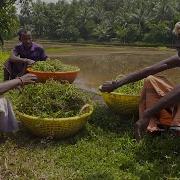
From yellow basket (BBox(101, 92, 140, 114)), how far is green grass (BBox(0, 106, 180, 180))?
262 mm

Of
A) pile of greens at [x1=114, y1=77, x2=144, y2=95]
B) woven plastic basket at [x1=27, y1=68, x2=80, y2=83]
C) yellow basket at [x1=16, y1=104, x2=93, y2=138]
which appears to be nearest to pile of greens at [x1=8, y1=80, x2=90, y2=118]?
yellow basket at [x1=16, y1=104, x2=93, y2=138]

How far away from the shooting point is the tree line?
48.2 metres

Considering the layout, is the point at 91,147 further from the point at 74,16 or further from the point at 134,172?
the point at 74,16

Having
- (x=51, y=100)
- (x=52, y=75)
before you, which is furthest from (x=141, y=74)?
(x=52, y=75)

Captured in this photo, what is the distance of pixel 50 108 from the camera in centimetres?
423

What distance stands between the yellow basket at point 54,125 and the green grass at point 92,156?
0.09 meters

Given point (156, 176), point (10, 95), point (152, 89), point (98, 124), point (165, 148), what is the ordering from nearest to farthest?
point (156, 176)
point (165, 148)
point (152, 89)
point (98, 124)
point (10, 95)

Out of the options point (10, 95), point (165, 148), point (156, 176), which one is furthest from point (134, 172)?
point (10, 95)

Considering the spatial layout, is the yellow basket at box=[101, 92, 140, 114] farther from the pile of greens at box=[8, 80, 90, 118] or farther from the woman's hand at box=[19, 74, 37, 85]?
the woman's hand at box=[19, 74, 37, 85]

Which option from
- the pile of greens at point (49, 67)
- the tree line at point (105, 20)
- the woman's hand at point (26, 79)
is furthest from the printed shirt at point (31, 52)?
the tree line at point (105, 20)

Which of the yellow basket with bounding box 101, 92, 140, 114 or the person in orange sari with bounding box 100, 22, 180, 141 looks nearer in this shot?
the person in orange sari with bounding box 100, 22, 180, 141

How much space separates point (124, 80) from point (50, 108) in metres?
0.84

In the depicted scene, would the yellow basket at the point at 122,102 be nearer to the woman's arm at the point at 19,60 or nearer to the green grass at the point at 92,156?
the green grass at the point at 92,156

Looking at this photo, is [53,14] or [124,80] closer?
[124,80]
